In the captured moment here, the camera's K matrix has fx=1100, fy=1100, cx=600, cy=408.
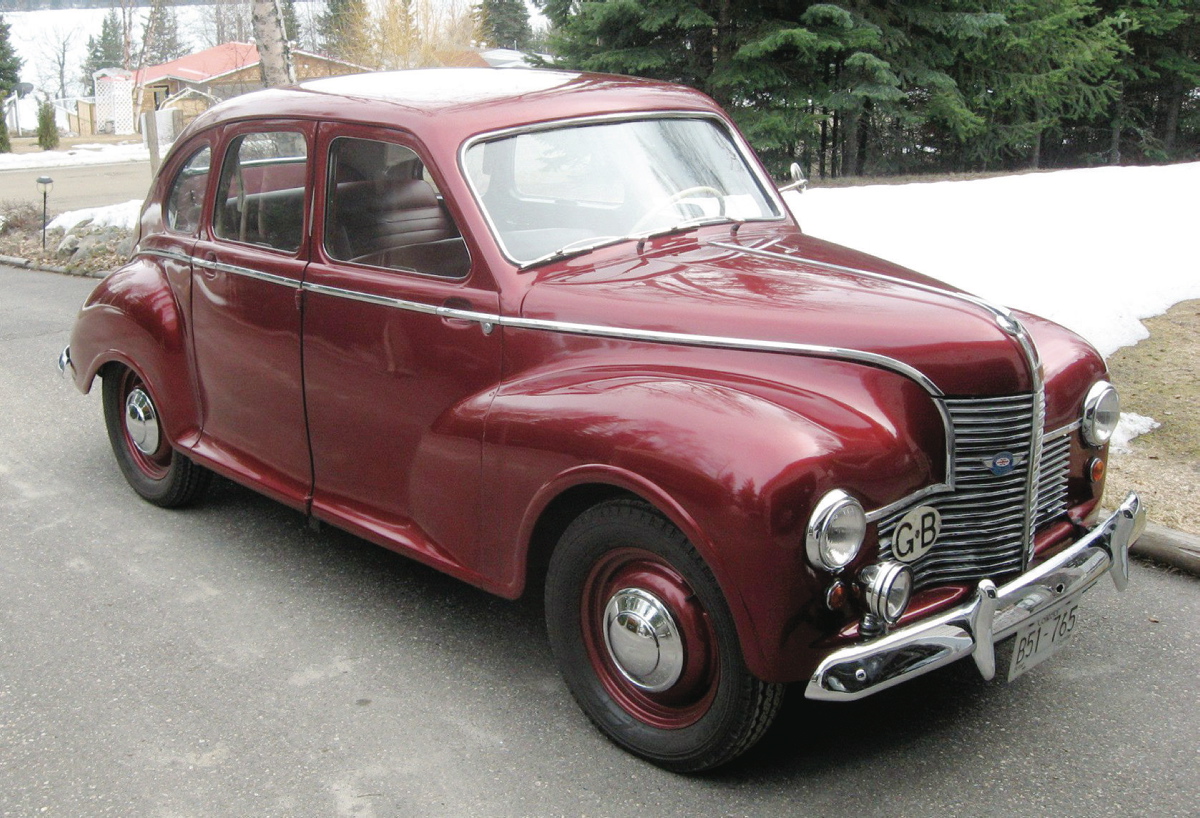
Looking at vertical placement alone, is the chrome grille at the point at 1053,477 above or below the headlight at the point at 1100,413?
below

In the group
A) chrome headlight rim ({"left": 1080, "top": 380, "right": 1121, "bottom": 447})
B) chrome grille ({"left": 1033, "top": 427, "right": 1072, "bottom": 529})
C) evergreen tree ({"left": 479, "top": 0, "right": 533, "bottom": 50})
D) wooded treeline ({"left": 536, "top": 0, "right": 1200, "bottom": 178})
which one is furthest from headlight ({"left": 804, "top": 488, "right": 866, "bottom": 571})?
evergreen tree ({"left": 479, "top": 0, "right": 533, "bottom": 50})

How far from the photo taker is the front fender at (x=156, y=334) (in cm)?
470

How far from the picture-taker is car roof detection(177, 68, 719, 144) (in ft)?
12.3

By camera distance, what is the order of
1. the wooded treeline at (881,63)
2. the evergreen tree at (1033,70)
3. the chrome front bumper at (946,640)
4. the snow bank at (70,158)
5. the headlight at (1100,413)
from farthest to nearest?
the snow bank at (70,158) < the evergreen tree at (1033,70) < the wooded treeline at (881,63) < the headlight at (1100,413) < the chrome front bumper at (946,640)

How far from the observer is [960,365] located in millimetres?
3020

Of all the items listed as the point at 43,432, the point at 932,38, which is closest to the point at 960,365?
the point at 43,432

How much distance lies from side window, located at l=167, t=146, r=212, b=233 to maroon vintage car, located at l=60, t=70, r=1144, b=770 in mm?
68

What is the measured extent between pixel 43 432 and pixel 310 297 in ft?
10.3

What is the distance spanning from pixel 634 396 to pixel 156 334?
8.62 feet

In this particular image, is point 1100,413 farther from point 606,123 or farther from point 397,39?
point 397,39

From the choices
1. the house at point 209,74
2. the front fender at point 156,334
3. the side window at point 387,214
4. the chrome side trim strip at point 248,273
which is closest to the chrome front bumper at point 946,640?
the side window at point 387,214

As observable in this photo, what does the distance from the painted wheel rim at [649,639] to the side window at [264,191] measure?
1876 mm

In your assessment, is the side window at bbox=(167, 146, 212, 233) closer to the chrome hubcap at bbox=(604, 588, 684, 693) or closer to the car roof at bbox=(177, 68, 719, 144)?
the car roof at bbox=(177, 68, 719, 144)

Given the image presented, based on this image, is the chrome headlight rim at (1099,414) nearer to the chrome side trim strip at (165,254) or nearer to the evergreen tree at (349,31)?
the chrome side trim strip at (165,254)
